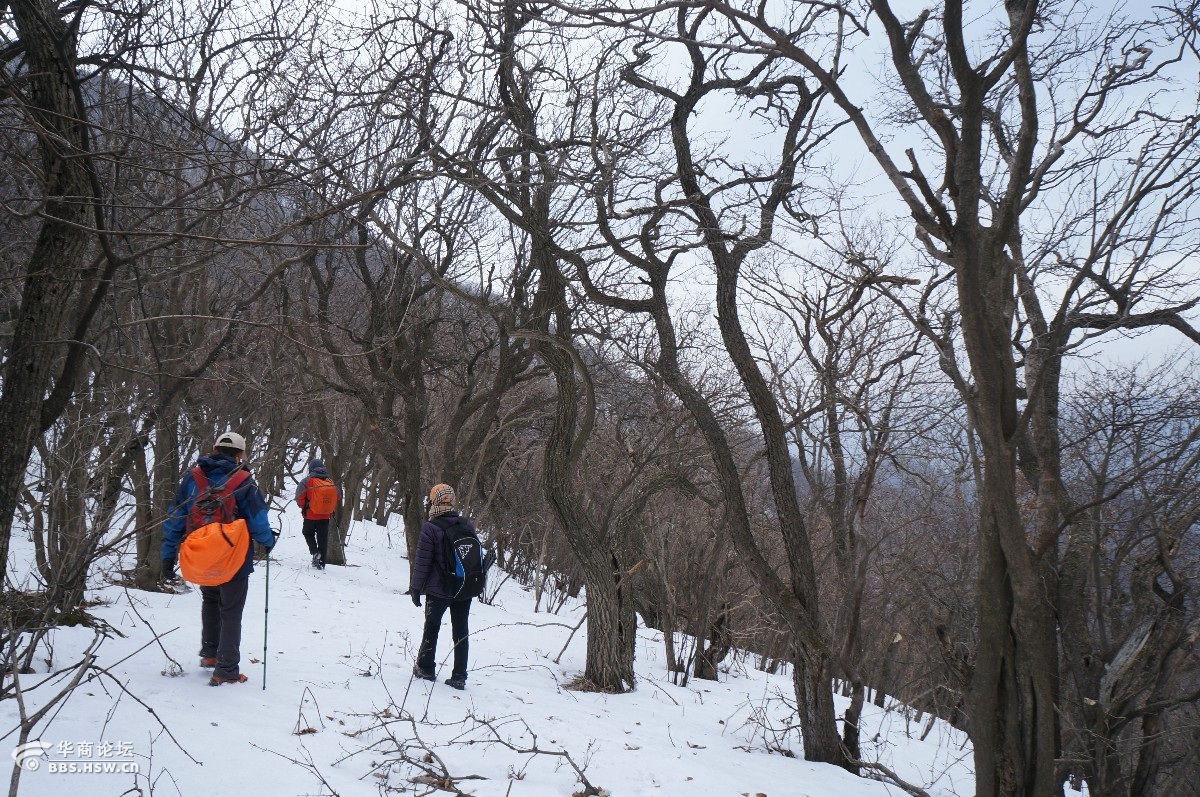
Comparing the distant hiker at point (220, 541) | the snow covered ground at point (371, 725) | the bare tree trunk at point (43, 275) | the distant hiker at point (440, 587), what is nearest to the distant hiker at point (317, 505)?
the snow covered ground at point (371, 725)

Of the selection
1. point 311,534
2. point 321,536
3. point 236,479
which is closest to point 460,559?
point 236,479

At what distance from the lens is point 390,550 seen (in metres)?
19.4

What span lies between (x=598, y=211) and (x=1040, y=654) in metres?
4.49

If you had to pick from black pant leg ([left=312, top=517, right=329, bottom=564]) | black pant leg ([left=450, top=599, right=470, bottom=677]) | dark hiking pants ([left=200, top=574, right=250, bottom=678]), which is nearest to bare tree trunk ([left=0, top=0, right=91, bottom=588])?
dark hiking pants ([left=200, top=574, right=250, bottom=678])

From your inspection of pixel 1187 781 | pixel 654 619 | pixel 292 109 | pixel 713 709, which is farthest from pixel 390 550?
pixel 1187 781

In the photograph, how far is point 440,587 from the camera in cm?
668

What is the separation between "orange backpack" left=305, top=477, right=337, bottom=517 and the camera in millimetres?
12531

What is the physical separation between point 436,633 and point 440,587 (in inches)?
15.5

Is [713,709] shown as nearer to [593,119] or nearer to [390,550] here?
[593,119]

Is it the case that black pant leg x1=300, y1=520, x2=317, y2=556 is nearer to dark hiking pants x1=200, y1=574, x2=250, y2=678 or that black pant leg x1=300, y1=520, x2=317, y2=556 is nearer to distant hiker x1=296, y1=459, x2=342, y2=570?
distant hiker x1=296, y1=459, x2=342, y2=570

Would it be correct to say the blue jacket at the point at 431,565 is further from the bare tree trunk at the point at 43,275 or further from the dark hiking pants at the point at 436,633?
the bare tree trunk at the point at 43,275

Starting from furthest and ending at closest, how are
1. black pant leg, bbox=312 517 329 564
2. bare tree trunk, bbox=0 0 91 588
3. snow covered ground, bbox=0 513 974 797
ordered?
black pant leg, bbox=312 517 329 564
snow covered ground, bbox=0 513 974 797
bare tree trunk, bbox=0 0 91 588

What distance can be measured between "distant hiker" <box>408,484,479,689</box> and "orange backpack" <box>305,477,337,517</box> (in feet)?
20.9

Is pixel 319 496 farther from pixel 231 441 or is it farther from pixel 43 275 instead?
pixel 43 275
